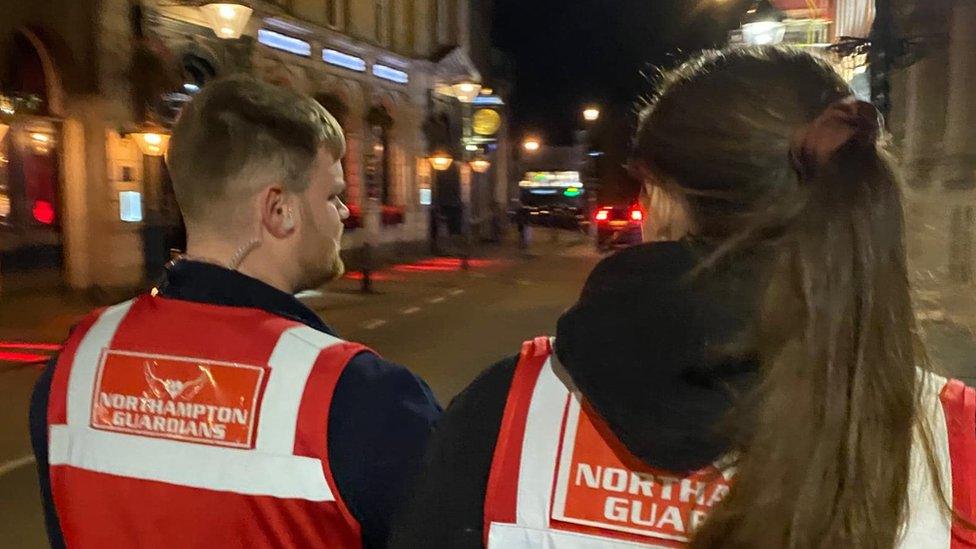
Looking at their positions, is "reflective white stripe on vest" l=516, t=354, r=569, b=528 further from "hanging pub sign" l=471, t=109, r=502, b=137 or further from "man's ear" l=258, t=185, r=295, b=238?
"hanging pub sign" l=471, t=109, r=502, b=137

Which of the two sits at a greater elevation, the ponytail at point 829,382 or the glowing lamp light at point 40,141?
the glowing lamp light at point 40,141

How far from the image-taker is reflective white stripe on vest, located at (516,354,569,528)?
110 cm

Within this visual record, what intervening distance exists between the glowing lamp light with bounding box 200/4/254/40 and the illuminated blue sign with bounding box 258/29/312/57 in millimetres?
10527

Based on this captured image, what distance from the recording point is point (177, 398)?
1.58 metres

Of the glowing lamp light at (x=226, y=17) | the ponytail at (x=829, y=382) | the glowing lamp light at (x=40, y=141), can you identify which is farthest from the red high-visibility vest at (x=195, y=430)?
the glowing lamp light at (x=40, y=141)

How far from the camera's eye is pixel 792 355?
1026mm

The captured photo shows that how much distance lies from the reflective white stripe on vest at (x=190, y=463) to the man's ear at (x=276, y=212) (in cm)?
42

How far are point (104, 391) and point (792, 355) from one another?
4.03ft

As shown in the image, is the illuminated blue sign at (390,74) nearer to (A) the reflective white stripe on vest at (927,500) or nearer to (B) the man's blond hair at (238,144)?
(B) the man's blond hair at (238,144)

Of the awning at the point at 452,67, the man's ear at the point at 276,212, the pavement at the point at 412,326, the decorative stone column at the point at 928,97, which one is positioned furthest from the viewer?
the awning at the point at 452,67

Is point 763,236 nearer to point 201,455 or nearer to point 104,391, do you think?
point 201,455

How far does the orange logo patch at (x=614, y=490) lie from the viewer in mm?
1099

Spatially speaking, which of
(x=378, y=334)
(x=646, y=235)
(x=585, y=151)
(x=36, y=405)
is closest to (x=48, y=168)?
(x=378, y=334)

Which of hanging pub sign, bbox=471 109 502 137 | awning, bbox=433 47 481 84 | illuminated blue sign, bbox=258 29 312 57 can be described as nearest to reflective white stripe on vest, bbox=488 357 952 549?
illuminated blue sign, bbox=258 29 312 57
